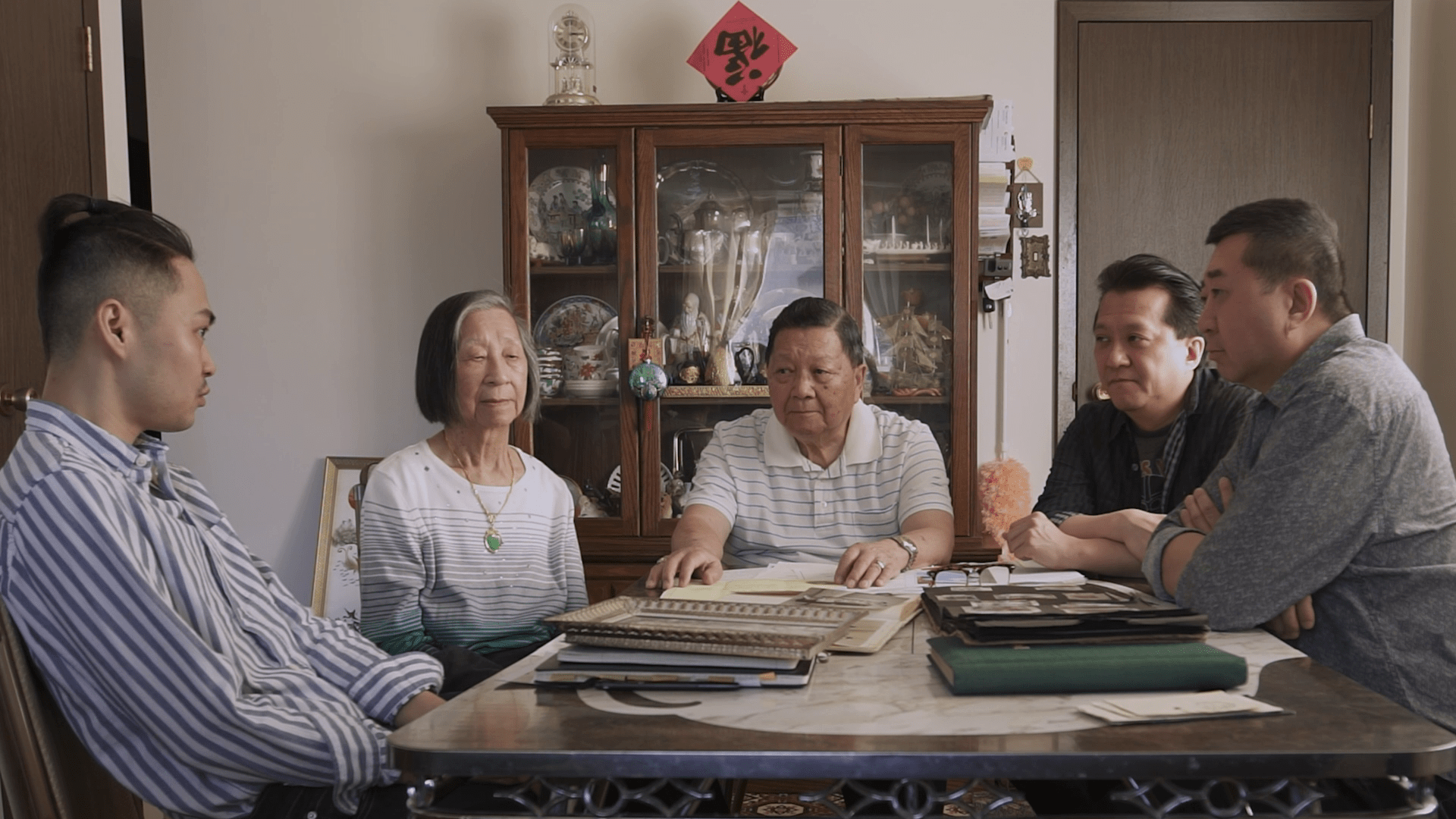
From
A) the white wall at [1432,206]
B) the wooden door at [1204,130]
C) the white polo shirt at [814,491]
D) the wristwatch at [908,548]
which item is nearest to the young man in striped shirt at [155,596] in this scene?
the wristwatch at [908,548]

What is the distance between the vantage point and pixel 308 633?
1.51 m

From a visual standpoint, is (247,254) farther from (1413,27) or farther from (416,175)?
(1413,27)

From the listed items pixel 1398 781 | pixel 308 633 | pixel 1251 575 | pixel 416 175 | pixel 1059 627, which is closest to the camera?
pixel 1398 781

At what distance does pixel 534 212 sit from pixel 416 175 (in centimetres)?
56

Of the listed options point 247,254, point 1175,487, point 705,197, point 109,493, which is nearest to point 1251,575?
point 1175,487

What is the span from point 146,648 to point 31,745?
6.2 inches

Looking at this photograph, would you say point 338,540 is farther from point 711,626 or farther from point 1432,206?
point 1432,206

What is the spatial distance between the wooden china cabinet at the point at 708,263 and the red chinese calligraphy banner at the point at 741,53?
144 millimetres

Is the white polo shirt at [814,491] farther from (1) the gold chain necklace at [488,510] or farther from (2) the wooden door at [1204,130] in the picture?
(2) the wooden door at [1204,130]

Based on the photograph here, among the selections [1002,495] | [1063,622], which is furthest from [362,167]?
[1063,622]

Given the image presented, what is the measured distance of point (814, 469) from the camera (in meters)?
2.35

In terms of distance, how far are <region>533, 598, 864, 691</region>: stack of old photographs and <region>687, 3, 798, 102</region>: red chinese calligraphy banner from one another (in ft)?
7.63

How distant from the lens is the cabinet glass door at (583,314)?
10.6ft

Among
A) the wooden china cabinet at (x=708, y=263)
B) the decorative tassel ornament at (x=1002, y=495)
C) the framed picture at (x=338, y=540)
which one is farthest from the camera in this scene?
the framed picture at (x=338, y=540)
